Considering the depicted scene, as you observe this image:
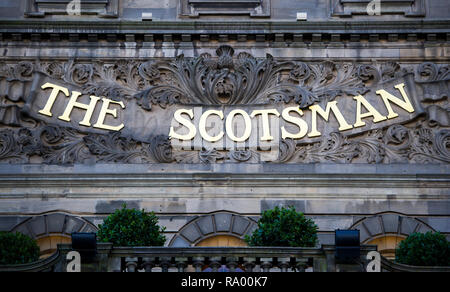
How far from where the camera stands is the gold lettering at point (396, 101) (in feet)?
121

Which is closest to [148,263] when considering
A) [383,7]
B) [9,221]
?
[9,221]

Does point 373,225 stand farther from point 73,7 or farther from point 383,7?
point 73,7

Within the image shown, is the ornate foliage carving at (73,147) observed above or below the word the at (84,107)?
below

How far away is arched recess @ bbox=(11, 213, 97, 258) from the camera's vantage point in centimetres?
3484

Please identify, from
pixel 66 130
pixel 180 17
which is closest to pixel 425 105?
pixel 180 17

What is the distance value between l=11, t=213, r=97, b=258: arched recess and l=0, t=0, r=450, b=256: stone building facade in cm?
4

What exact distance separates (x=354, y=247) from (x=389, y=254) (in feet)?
24.5

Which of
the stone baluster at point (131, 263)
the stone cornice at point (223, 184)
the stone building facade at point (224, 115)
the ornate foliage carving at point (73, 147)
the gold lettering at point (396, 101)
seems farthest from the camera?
the gold lettering at point (396, 101)

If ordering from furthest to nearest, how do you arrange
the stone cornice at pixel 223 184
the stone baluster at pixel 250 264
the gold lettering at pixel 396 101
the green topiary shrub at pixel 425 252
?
the gold lettering at pixel 396 101 → the stone cornice at pixel 223 184 → the green topiary shrub at pixel 425 252 → the stone baluster at pixel 250 264

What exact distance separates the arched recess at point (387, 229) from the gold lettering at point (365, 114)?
2.99 m

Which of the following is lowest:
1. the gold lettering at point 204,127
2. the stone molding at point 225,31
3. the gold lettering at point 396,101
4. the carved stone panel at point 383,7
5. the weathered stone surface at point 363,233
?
the weathered stone surface at point 363,233

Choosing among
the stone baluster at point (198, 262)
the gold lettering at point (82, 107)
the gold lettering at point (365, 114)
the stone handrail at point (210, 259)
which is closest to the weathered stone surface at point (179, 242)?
the gold lettering at point (82, 107)

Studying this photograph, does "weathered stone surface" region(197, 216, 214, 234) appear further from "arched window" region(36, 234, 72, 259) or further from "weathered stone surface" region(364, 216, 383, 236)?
"weathered stone surface" region(364, 216, 383, 236)

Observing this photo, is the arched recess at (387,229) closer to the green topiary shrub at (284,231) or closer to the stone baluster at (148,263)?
the green topiary shrub at (284,231)
